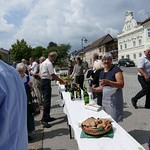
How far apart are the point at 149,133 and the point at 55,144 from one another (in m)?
2.00

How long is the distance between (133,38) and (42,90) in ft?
174

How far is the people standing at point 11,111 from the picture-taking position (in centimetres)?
94

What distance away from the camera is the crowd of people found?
3.19 ft

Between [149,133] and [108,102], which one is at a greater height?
[108,102]

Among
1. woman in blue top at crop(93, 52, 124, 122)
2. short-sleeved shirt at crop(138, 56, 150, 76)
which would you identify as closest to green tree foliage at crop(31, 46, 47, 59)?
short-sleeved shirt at crop(138, 56, 150, 76)

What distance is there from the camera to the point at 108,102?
4.42 metres

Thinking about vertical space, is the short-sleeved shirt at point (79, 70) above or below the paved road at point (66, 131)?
above

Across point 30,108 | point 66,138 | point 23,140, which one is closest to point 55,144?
point 66,138

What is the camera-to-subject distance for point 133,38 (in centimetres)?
5681

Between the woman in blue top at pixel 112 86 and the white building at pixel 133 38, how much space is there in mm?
46231

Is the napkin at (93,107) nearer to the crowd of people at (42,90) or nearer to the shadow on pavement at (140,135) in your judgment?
the crowd of people at (42,90)

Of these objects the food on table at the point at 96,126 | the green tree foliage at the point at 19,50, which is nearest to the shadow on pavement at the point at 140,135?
the food on table at the point at 96,126

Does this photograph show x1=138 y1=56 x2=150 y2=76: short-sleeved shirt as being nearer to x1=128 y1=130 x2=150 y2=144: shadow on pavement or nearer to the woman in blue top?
x1=128 y1=130 x2=150 y2=144: shadow on pavement

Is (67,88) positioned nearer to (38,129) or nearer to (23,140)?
(38,129)
